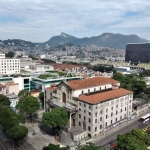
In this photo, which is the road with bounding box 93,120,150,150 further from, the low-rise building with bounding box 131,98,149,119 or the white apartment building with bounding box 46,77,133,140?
the low-rise building with bounding box 131,98,149,119

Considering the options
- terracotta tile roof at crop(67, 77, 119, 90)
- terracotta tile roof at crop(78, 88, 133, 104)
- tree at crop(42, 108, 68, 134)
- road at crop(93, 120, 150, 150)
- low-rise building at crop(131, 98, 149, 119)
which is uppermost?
terracotta tile roof at crop(67, 77, 119, 90)

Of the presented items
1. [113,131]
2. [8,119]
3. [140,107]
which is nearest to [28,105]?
[8,119]

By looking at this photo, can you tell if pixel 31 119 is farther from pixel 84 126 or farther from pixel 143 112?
pixel 143 112

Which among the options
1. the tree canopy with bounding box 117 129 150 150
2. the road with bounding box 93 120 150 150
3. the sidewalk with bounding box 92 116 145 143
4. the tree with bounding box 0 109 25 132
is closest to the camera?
the tree canopy with bounding box 117 129 150 150

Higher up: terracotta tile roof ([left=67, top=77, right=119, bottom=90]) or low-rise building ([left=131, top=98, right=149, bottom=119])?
terracotta tile roof ([left=67, top=77, right=119, bottom=90])

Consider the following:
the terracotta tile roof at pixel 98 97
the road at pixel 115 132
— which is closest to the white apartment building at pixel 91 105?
the terracotta tile roof at pixel 98 97

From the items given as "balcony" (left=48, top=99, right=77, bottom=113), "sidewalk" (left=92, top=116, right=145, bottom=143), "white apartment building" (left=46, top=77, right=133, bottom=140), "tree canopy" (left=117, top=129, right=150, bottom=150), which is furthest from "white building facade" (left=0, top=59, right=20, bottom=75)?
"tree canopy" (left=117, top=129, right=150, bottom=150)
